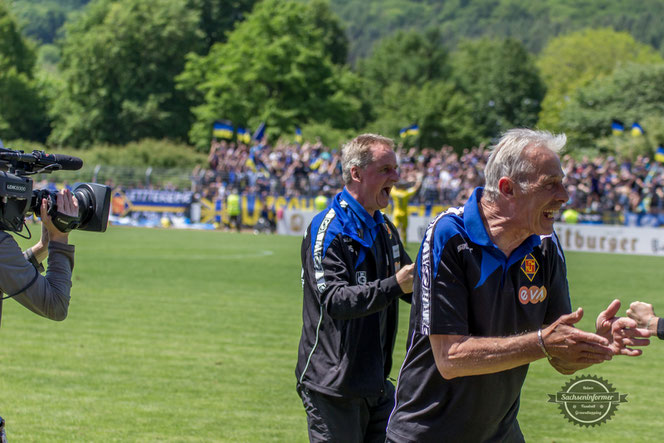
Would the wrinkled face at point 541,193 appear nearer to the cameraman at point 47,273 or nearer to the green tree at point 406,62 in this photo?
the cameraman at point 47,273

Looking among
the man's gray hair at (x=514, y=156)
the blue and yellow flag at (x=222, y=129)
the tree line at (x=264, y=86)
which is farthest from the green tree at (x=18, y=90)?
the man's gray hair at (x=514, y=156)

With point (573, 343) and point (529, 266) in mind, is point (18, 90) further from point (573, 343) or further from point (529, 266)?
point (573, 343)

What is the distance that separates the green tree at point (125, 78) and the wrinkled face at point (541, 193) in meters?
74.8

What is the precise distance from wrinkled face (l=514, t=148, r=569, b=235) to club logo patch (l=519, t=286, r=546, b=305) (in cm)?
24

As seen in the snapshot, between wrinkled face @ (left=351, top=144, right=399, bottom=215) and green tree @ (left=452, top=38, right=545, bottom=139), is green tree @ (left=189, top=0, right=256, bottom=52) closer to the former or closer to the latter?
green tree @ (left=452, top=38, right=545, bottom=139)

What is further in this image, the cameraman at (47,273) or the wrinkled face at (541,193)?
the cameraman at (47,273)

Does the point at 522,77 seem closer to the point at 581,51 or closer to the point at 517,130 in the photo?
the point at 581,51

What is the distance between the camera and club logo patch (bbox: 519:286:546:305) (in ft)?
11.7

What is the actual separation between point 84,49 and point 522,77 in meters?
→ 49.6

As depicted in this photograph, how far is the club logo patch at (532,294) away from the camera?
355 centimetres

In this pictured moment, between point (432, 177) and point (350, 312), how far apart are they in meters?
35.0

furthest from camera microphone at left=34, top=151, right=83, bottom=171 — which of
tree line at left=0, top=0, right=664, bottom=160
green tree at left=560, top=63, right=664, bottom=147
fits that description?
green tree at left=560, top=63, right=664, bottom=147

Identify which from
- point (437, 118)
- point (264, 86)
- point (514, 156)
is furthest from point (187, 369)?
point (437, 118)

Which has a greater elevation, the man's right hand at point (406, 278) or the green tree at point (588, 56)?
the green tree at point (588, 56)
